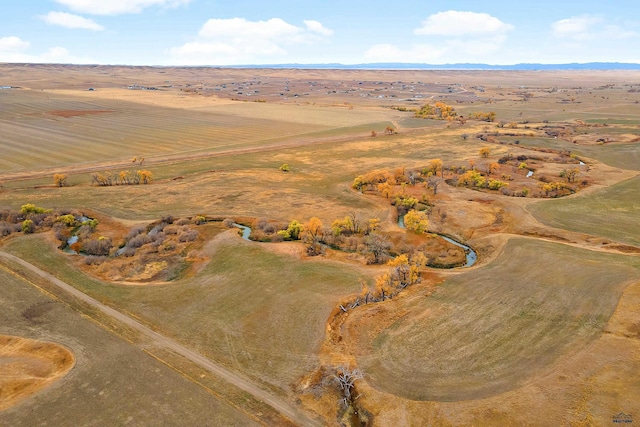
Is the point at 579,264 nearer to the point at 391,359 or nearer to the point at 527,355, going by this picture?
the point at 527,355

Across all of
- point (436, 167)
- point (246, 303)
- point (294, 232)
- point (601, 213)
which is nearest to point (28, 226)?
point (294, 232)

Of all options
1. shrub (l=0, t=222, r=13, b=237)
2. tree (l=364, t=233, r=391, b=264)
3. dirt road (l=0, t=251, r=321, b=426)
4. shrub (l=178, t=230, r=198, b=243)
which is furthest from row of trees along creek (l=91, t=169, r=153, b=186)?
tree (l=364, t=233, r=391, b=264)

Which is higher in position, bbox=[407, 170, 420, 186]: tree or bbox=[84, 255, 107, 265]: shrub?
bbox=[407, 170, 420, 186]: tree

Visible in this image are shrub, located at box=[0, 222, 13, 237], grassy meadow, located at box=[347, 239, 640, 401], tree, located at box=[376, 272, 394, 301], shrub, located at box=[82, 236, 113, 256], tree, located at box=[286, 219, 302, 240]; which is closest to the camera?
grassy meadow, located at box=[347, 239, 640, 401]

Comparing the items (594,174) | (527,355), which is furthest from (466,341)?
(594,174)

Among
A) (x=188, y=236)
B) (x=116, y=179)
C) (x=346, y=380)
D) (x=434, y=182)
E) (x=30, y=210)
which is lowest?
(x=346, y=380)

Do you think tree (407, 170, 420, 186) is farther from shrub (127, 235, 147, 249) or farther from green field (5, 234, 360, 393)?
shrub (127, 235, 147, 249)

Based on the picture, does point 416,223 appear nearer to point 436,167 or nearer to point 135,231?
point 436,167

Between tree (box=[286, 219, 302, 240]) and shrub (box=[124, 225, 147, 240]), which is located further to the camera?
shrub (box=[124, 225, 147, 240])
